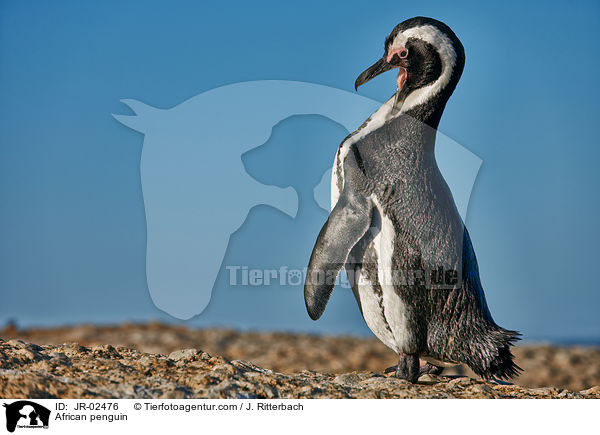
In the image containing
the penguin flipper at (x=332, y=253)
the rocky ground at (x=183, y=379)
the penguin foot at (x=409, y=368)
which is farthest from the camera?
the penguin foot at (x=409, y=368)

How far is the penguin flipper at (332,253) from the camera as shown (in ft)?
11.7

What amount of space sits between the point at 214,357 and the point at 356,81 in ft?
6.48

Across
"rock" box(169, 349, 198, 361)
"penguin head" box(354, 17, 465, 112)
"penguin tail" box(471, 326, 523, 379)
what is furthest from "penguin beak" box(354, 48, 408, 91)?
"rock" box(169, 349, 198, 361)

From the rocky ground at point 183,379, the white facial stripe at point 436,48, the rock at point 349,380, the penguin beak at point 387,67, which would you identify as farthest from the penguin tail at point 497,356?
the penguin beak at point 387,67

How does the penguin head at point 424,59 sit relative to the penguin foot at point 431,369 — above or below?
above

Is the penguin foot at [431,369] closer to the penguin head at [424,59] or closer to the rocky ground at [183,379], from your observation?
the rocky ground at [183,379]

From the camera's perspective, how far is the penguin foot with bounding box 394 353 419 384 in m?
3.73

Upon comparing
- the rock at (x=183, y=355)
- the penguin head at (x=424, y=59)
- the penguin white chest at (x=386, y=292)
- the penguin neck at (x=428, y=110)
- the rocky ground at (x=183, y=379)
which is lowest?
the rocky ground at (x=183, y=379)

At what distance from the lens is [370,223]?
143 inches
